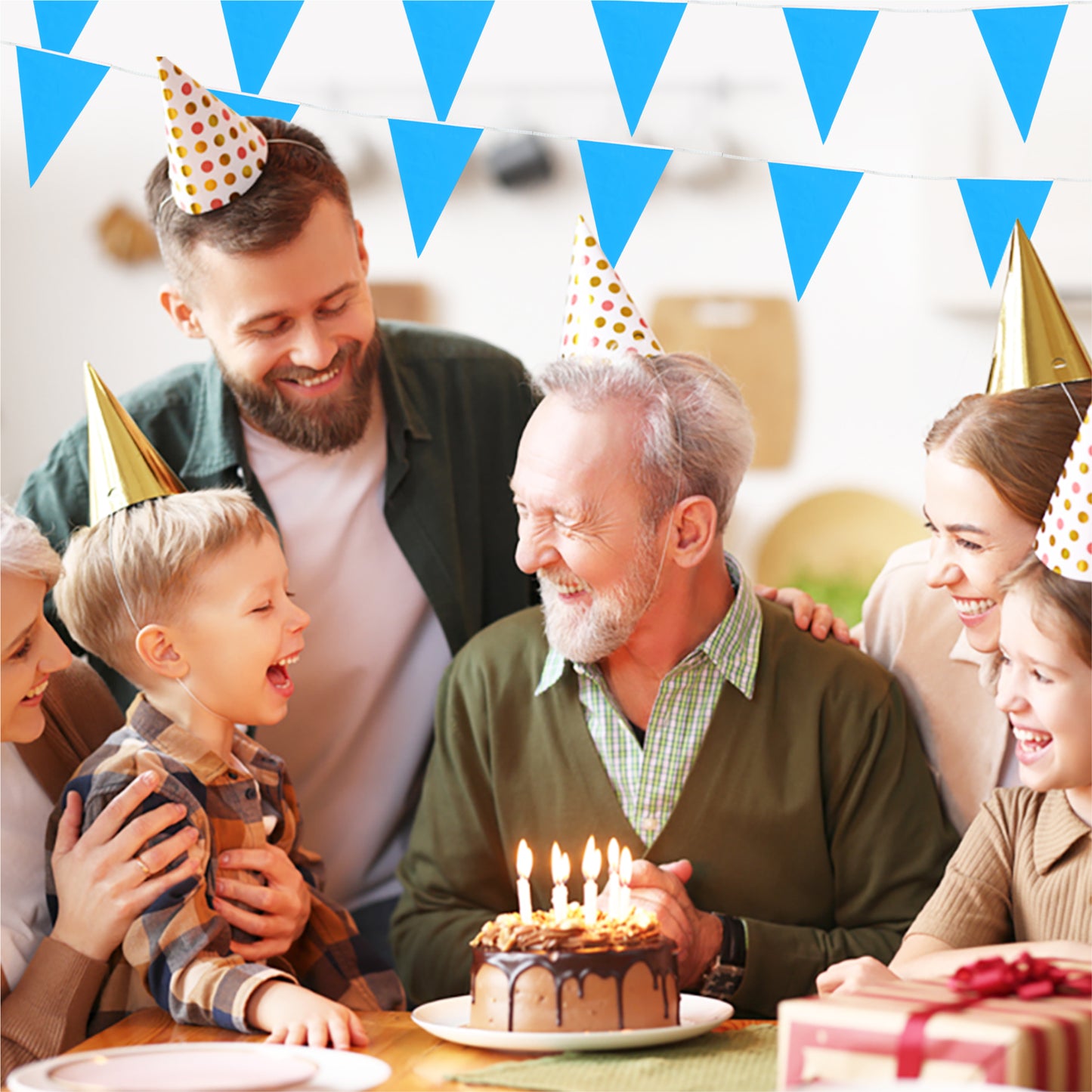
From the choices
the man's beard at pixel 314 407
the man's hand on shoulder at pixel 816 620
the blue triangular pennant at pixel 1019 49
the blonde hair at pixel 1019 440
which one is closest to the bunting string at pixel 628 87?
the blue triangular pennant at pixel 1019 49

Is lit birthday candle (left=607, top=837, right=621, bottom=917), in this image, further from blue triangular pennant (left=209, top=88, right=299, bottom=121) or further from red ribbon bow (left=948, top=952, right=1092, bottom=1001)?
blue triangular pennant (left=209, top=88, right=299, bottom=121)

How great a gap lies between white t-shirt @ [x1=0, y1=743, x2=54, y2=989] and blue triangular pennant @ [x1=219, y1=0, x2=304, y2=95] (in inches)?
41.4

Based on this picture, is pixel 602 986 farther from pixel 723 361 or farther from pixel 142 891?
pixel 723 361

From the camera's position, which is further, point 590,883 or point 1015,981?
point 590,883

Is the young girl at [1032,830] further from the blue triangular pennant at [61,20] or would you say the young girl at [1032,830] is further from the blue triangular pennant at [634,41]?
the blue triangular pennant at [61,20]

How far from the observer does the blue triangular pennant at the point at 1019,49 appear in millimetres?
1892

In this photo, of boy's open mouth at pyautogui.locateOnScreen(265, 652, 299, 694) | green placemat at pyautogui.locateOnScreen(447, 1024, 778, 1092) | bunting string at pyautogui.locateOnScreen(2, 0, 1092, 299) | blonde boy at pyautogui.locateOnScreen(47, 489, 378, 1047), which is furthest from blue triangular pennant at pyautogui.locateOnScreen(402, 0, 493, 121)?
green placemat at pyautogui.locateOnScreen(447, 1024, 778, 1092)

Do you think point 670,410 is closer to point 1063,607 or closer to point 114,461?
point 1063,607

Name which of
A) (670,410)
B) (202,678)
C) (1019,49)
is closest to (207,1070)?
(202,678)

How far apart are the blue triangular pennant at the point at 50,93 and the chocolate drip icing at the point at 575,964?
51.6 inches

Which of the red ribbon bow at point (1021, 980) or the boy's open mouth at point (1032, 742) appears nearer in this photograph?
the red ribbon bow at point (1021, 980)

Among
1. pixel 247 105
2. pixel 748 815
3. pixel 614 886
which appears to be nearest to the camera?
pixel 614 886

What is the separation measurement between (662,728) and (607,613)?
0.18 metres

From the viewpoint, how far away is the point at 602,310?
76.2 inches
